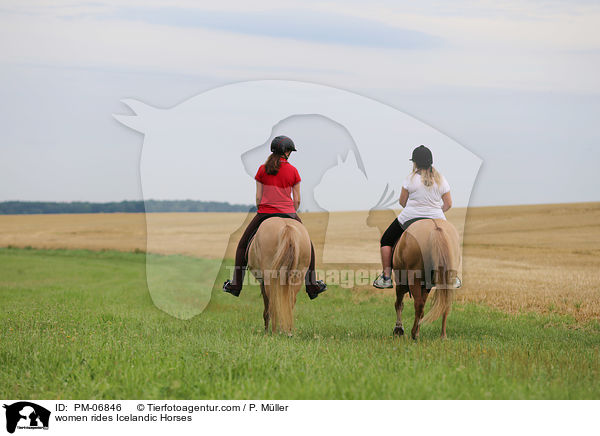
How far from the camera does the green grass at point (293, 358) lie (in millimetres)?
5805

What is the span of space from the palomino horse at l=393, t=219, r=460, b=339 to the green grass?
1.98 feet

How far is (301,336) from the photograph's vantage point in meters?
9.57

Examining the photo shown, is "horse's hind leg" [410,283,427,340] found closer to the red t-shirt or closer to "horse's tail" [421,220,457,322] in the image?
"horse's tail" [421,220,457,322]

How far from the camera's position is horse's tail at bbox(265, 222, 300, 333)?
8.78 meters

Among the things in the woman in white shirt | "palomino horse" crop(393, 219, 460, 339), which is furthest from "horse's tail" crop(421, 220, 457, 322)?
the woman in white shirt

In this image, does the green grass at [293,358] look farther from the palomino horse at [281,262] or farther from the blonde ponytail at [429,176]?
the blonde ponytail at [429,176]

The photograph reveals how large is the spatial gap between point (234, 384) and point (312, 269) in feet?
12.0

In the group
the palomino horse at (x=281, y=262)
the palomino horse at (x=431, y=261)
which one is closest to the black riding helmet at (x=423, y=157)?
the palomino horse at (x=431, y=261)

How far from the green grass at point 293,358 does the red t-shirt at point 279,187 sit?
77.3 inches

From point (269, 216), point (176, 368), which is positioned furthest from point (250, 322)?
point (176, 368)
